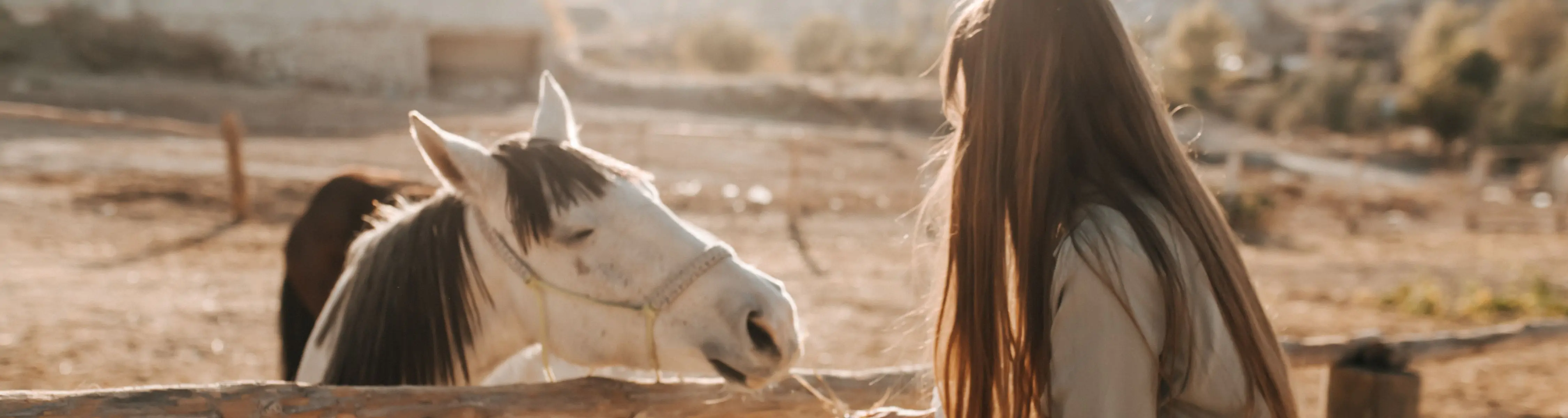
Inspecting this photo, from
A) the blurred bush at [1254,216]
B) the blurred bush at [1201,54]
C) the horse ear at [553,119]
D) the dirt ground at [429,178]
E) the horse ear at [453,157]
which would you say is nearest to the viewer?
the horse ear at [453,157]

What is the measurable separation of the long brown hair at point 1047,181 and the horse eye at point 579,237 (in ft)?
2.46

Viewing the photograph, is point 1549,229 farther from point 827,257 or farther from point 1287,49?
point 1287,49

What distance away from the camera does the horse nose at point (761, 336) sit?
1644 millimetres

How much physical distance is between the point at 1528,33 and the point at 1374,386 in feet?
127

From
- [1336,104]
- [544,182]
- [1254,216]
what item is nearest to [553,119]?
[544,182]

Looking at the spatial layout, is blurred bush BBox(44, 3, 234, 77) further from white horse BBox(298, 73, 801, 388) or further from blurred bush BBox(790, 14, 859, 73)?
blurred bush BBox(790, 14, 859, 73)

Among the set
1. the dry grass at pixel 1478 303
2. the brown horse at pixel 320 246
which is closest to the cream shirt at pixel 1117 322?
the brown horse at pixel 320 246

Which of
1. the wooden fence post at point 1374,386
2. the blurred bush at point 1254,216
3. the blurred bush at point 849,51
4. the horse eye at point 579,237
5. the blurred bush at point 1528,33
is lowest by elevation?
the wooden fence post at point 1374,386

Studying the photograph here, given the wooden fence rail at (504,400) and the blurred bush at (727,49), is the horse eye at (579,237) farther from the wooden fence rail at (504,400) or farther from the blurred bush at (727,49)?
the blurred bush at (727,49)

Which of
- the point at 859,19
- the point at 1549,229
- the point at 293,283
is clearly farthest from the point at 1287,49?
the point at 293,283

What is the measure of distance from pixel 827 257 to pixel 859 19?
79858mm

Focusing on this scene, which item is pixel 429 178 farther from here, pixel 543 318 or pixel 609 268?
pixel 609 268

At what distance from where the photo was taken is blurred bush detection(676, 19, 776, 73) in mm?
31859

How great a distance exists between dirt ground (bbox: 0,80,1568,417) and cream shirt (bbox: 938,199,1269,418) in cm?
42
